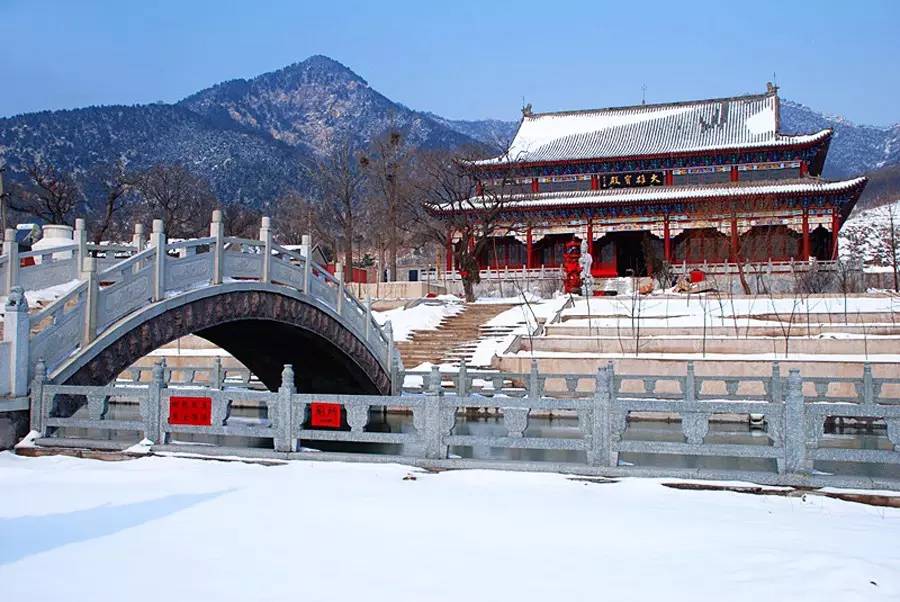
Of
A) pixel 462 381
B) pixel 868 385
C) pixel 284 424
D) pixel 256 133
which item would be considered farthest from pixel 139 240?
pixel 256 133

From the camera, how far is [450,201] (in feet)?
133

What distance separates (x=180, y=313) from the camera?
38.3 feet

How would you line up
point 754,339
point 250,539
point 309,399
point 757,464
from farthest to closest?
point 754,339 → point 757,464 → point 309,399 → point 250,539

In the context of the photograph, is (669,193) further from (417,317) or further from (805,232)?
(417,317)

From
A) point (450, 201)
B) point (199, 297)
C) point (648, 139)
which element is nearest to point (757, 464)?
point (199, 297)

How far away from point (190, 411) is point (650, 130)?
Answer: 38272mm

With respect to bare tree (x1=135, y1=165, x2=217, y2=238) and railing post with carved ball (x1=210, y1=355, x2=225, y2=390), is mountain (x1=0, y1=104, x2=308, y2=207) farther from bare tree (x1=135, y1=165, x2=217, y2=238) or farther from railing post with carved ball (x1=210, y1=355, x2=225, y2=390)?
railing post with carved ball (x1=210, y1=355, x2=225, y2=390)

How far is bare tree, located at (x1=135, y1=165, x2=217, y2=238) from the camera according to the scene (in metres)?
54.5

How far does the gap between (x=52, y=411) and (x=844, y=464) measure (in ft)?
39.1

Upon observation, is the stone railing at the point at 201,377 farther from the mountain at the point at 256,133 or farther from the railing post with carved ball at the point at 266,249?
the mountain at the point at 256,133

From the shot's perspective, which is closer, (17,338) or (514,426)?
(514,426)

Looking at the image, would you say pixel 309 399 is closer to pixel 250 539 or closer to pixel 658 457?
pixel 250 539

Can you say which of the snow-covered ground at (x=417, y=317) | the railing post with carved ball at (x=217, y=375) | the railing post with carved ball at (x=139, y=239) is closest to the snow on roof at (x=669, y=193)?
the snow-covered ground at (x=417, y=317)

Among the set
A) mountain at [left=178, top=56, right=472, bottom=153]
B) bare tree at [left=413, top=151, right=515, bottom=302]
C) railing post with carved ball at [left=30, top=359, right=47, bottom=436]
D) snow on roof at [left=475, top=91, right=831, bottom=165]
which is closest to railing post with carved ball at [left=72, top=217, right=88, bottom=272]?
railing post with carved ball at [left=30, top=359, right=47, bottom=436]
